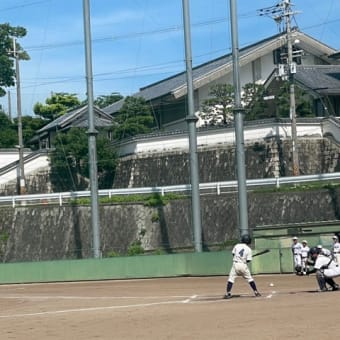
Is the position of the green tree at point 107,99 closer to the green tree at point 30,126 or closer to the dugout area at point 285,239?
the green tree at point 30,126

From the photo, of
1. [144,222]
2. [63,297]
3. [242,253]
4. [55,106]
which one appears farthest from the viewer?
[55,106]

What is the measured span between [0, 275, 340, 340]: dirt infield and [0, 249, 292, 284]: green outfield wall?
19.2ft

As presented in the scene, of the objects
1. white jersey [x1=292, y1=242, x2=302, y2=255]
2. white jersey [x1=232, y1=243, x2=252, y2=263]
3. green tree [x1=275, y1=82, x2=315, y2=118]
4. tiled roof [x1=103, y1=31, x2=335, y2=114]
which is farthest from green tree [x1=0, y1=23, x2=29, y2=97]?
white jersey [x1=232, y1=243, x2=252, y2=263]

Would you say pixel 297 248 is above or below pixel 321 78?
below

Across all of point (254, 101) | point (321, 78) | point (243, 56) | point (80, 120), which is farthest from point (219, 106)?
point (80, 120)

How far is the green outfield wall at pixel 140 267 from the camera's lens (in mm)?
35188

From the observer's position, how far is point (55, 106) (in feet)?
265

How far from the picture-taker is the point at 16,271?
39688 millimetres

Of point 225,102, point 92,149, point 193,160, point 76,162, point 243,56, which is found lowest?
point 193,160

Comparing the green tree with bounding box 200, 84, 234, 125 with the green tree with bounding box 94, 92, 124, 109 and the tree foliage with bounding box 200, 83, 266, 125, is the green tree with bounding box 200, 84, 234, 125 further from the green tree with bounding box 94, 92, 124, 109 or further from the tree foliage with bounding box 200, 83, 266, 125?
the green tree with bounding box 94, 92, 124, 109

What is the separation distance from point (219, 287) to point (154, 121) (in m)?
36.1

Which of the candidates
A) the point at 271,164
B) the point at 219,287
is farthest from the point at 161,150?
the point at 219,287

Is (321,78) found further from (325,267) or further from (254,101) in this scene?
(325,267)

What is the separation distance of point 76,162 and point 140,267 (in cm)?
2184
